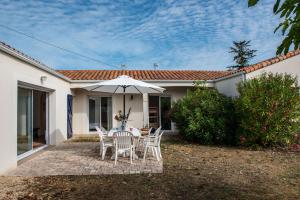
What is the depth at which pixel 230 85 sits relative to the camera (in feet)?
47.9

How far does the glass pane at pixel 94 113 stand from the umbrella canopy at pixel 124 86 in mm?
5757

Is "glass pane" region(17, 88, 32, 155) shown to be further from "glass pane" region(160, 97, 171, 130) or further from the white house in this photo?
"glass pane" region(160, 97, 171, 130)

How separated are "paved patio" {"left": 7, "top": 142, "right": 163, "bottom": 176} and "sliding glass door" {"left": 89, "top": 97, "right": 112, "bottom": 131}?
271 inches

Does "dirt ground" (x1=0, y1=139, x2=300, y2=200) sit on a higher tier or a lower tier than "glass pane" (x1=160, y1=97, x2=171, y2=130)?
lower

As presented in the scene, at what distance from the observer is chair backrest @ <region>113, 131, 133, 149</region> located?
323 inches

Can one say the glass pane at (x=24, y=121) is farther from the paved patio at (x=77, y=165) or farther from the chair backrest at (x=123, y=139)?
the chair backrest at (x=123, y=139)

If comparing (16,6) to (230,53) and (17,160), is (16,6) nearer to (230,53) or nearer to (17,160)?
(17,160)

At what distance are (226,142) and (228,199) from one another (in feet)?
26.8

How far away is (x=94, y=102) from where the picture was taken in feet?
57.2

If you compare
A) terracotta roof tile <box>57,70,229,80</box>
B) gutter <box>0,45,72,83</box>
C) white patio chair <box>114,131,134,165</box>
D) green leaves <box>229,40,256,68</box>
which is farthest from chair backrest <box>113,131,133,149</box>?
green leaves <box>229,40,256,68</box>

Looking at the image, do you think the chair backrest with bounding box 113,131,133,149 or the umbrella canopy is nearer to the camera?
the chair backrest with bounding box 113,131,133,149

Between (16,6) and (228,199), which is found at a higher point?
(16,6)

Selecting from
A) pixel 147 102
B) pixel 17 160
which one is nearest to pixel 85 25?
pixel 147 102

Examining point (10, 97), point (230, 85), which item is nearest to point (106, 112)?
point (230, 85)
